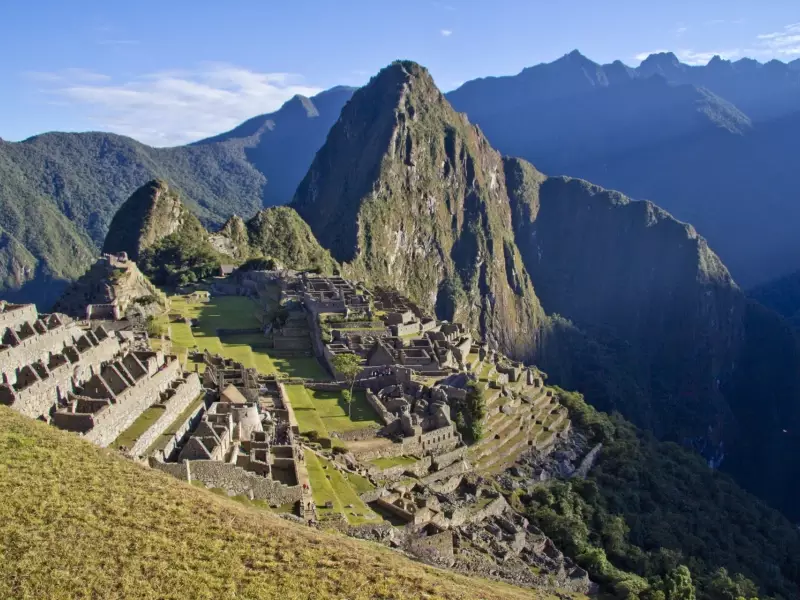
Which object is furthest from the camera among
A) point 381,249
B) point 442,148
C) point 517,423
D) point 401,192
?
point 442,148

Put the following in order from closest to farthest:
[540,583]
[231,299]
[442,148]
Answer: [540,583] → [231,299] → [442,148]

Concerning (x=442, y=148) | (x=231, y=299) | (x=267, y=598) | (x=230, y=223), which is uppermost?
(x=442, y=148)

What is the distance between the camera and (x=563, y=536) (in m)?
34.5

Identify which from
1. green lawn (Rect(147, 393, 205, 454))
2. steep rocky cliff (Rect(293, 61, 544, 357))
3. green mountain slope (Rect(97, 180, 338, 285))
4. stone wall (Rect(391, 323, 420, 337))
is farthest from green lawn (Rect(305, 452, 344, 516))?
steep rocky cliff (Rect(293, 61, 544, 357))

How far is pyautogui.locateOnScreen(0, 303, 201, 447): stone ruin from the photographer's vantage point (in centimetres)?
2239

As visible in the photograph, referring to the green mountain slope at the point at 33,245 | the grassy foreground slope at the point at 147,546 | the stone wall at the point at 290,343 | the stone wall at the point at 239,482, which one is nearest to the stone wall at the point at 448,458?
the stone wall at the point at 239,482

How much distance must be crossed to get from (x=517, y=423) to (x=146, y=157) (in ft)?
467

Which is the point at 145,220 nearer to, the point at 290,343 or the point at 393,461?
the point at 290,343

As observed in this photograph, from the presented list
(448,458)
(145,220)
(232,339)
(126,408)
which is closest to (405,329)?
(232,339)

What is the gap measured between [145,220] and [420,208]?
74.0m

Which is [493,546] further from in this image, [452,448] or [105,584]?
[105,584]

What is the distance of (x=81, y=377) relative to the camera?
Result: 26.3 m

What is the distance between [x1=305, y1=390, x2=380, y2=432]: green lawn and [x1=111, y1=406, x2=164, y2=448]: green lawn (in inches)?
373

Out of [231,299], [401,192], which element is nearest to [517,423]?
[231,299]
